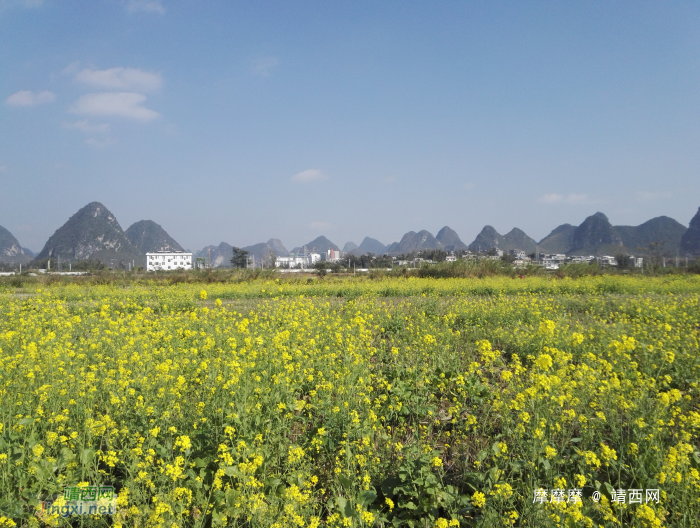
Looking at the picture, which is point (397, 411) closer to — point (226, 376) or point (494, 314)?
point (226, 376)

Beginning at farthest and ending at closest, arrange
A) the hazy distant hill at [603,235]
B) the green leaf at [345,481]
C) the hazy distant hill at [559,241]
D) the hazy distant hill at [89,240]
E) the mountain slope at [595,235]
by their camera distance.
Answer: the hazy distant hill at [559,241], the hazy distant hill at [89,240], the mountain slope at [595,235], the hazy distant hill at [603,235], the green leaf at [345,481]

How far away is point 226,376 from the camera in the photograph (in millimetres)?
3250

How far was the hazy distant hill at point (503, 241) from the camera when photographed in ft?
364

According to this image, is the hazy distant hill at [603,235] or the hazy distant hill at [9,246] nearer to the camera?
the hazy distant hill at [603,235]

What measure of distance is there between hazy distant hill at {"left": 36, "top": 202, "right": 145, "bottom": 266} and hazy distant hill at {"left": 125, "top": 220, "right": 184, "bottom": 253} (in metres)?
29.9

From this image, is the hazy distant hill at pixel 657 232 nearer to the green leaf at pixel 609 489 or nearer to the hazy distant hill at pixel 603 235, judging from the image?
the hazy distant hill at pixel 603 235

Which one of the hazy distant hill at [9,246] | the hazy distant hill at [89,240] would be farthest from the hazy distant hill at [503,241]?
the hazy distant hill at [9,246]

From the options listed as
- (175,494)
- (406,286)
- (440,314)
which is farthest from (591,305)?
(175,494)

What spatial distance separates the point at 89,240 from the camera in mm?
104812

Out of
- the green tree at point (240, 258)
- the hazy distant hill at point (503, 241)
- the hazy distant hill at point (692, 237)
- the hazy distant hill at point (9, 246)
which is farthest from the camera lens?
the hazy distant hill at point (9, 246)

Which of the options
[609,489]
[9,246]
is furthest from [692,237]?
[9,246]

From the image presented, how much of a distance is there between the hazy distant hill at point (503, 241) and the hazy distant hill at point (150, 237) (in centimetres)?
11508

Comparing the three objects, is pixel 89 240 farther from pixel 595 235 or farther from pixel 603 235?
pixel 603 235

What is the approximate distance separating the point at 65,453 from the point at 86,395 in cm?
63
